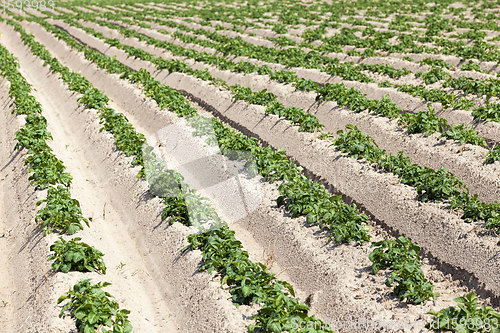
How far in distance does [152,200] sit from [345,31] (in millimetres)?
21152

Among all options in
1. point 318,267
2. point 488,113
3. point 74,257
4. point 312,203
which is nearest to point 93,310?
point 74,257

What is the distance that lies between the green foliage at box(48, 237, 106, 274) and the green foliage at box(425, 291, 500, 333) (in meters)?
6.00

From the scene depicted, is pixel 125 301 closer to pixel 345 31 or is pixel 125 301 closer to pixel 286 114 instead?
pixel 286 114

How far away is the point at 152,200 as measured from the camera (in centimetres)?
1211

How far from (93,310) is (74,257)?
169cm

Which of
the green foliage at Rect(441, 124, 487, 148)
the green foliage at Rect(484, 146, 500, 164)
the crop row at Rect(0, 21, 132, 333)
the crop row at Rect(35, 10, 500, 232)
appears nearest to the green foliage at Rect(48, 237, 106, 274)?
the crop row at Rect(0, 21, 132, 333)

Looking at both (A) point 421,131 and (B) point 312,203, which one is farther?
(A) point 421,131

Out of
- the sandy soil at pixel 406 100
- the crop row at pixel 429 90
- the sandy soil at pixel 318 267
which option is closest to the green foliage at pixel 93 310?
the sandy soil at pixel 318 267

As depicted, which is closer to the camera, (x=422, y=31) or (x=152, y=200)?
(x=152, y=200)

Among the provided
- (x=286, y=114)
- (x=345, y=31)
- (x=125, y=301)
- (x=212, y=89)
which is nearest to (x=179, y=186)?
(x=125, y=301)

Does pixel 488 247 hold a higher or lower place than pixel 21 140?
lower

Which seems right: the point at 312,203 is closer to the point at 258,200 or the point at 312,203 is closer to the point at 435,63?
the point at 258,200

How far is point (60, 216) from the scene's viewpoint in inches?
414

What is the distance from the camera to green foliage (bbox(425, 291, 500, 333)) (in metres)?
6.92
